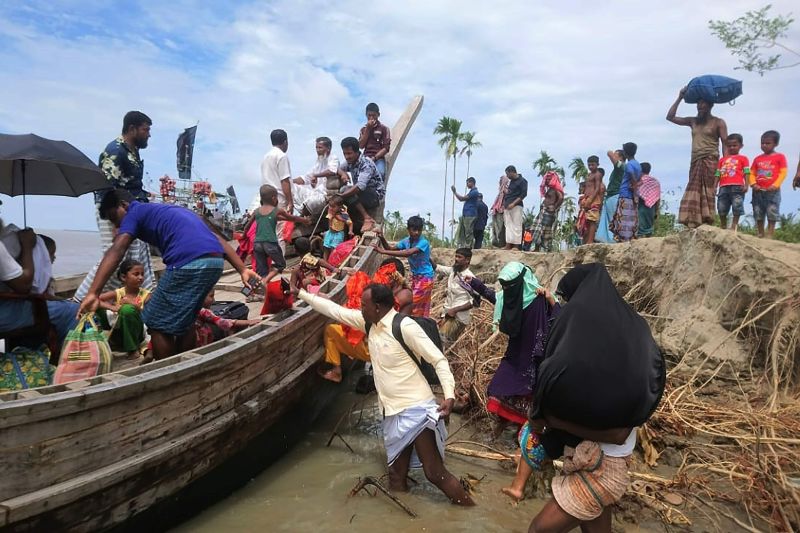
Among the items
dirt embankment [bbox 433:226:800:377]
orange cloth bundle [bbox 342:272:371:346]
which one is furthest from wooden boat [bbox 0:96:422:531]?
dirt embankment [bbox 433:226:800:377]

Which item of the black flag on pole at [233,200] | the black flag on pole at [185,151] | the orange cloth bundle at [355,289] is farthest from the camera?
the black flag on pole at [233,200]

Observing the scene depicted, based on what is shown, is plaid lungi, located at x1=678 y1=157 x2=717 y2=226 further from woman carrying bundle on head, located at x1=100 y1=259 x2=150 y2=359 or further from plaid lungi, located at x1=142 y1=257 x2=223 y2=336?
woman carrying bundle on head, located at x1=100 y1=259 x2=150 y2=359

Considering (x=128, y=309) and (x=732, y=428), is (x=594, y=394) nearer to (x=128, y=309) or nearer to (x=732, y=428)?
(x=732, y=428)

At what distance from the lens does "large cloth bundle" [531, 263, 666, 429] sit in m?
2.08

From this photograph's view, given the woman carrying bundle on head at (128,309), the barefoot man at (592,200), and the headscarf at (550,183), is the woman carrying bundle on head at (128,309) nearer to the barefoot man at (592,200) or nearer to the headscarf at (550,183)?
the barefoot man at (592,200)

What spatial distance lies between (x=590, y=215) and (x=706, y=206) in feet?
6.50

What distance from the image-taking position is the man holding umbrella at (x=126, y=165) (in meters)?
4.12

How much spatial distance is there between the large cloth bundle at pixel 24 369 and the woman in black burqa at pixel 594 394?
2916mm

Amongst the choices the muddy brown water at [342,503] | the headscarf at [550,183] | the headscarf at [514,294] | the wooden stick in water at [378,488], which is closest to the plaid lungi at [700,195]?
the headscarf at [550,183]

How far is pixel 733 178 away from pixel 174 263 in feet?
21.2

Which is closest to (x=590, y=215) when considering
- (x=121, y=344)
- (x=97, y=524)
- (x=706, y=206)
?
(x=706, y=206)

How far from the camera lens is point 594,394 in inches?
82.0

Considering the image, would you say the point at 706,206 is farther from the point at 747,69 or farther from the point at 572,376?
the point at 572,376

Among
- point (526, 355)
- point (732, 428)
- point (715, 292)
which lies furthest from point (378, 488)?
point (715, 292)
